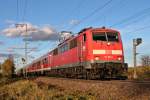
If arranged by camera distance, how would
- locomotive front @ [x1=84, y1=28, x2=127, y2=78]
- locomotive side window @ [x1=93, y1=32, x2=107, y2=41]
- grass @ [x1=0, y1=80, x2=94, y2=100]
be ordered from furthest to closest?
1. locomotive side window @ [x1=93, y1=32, x2=107, y2=41]
2. locomotive front @ [x1=84, y1=28, x2=127, y2=78]
3. grass @ [x1=0, y1=80, x2=94, y2=100]

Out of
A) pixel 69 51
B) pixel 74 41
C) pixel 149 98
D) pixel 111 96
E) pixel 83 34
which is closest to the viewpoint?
pixel 149 98

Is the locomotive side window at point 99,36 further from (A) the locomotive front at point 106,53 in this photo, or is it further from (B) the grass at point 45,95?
(B) the grass at point 45,95

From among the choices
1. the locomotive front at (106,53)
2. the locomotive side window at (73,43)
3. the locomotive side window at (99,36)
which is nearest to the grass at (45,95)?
the locomotive front at (106,53)

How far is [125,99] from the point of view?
10312 mm

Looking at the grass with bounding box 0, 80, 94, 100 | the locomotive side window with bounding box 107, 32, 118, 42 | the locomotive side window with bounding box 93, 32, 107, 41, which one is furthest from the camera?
the locomotive side window with bounding box 107, 32, 118, 42

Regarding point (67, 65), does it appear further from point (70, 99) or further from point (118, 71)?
point (70, 99)

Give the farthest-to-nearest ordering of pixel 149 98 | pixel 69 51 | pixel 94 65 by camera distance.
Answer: pixel 69 51
pixel 94 65
pixel 149 98

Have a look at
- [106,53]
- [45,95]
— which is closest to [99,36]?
[106,53]

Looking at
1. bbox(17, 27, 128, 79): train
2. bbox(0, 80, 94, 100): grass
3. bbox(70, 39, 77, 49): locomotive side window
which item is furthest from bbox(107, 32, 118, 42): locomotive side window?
bbox(0, 80, 94, 100): grass

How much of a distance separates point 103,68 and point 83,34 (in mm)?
3537

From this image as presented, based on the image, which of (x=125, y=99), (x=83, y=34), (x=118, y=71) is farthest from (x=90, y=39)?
(x=125, y=99)

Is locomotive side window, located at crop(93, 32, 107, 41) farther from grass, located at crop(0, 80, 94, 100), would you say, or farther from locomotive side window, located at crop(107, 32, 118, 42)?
grass, located at crop(0, 80, 94, 100)

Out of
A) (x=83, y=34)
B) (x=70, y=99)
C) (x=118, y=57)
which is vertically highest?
(x=83, y=34)

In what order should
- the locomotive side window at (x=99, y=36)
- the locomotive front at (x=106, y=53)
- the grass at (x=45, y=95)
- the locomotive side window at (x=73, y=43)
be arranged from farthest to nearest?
1. the locomotive side window at (x=73, y=43)
2. the locomotive side window at (x=99, y=36)
3. the locomotive front at (x=106, y=53)
4. the grass at (x=45, y=95)
